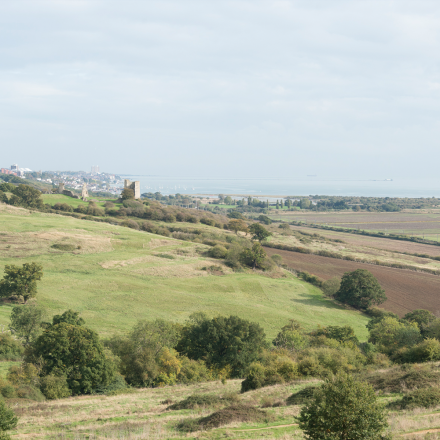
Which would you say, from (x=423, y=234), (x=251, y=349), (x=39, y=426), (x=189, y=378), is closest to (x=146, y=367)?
(x=189, y=378)

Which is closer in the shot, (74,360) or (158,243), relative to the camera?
(74,360)

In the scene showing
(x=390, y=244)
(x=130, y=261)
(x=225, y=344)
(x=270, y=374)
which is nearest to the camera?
(x=270, y=374)

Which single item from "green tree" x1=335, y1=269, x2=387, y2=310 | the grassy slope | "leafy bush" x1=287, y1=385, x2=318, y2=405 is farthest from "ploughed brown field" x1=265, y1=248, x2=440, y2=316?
the grassy slope

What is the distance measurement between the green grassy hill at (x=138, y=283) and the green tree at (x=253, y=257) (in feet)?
11.7

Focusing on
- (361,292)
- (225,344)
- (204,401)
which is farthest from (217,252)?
(204,401)

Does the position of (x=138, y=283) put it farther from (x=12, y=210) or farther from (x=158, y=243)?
(x=12, y=210)

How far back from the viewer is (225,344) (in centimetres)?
3250

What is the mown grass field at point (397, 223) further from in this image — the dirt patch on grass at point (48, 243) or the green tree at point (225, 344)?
the green tree at point (225, 344)

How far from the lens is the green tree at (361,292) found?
55.7 m

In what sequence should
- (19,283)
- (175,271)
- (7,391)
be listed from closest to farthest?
(7,391) < (19,283) < (175,271)

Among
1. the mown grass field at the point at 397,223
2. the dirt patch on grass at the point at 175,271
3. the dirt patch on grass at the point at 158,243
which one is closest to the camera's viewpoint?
the dirt patch on grass at the point at 175,271

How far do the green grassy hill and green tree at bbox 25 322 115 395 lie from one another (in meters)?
11.3

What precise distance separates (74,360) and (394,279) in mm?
59761

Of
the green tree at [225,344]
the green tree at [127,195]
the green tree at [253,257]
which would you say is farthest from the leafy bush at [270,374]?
the green tree at [127,195]
